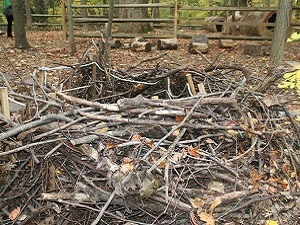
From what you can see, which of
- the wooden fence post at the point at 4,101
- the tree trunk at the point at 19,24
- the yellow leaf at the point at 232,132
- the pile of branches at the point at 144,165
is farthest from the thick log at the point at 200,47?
the wooden fence post at the point at 4,101

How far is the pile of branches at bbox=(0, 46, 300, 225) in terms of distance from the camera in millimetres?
2305

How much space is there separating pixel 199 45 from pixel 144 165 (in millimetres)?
7274

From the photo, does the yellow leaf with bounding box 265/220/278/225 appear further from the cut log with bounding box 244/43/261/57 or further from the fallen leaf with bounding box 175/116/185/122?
the cut log with bounding box 244/43/261/57

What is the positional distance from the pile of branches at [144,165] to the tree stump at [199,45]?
21.0 feet

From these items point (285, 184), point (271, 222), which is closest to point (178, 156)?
point (271, 222)

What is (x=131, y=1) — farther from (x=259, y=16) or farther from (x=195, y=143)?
(x=195, y=143)

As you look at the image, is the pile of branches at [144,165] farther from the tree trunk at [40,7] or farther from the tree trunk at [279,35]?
the tree trunk at [40,7]

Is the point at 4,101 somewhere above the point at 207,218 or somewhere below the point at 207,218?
above

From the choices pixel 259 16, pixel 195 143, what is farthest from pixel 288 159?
pixel 259 16

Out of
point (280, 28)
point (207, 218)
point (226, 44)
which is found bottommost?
point (207, 218)

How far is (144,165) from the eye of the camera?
2.40 metres

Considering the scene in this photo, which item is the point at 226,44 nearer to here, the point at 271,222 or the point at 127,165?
the point at 271,222

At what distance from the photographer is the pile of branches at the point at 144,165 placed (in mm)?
2305

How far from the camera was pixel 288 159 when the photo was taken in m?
2.94
